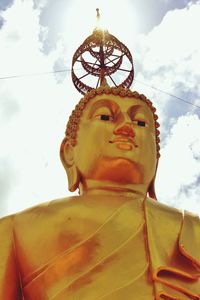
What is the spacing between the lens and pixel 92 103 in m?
4.54

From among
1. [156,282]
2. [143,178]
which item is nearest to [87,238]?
[156,282]

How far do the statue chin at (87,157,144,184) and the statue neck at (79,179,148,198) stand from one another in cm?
3

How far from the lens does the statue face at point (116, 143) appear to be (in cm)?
425

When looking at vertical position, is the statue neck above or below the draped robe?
above

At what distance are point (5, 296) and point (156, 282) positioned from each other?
→ 3.07 ft

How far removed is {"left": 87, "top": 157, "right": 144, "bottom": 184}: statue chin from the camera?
424 centimetres

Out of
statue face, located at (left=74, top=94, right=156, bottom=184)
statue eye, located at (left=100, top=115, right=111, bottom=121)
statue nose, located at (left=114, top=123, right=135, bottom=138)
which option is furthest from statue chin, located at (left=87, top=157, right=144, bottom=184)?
statue eye, located at (left=100, top=115, right=111, bottom=121)

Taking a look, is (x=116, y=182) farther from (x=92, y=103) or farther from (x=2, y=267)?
(x=2, y=267)

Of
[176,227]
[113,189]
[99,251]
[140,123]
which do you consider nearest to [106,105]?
[140,123]

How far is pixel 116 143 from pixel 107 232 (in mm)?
740

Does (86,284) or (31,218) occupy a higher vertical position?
(31,218)

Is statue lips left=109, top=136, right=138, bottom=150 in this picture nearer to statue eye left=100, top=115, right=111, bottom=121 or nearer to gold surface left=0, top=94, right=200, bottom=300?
gold surface left=0, top=94, right=200, bottom=300

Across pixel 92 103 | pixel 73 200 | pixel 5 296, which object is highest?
pixel 92 103

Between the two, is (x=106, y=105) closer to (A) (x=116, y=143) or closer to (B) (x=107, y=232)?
(A) (x=116, y=143)
